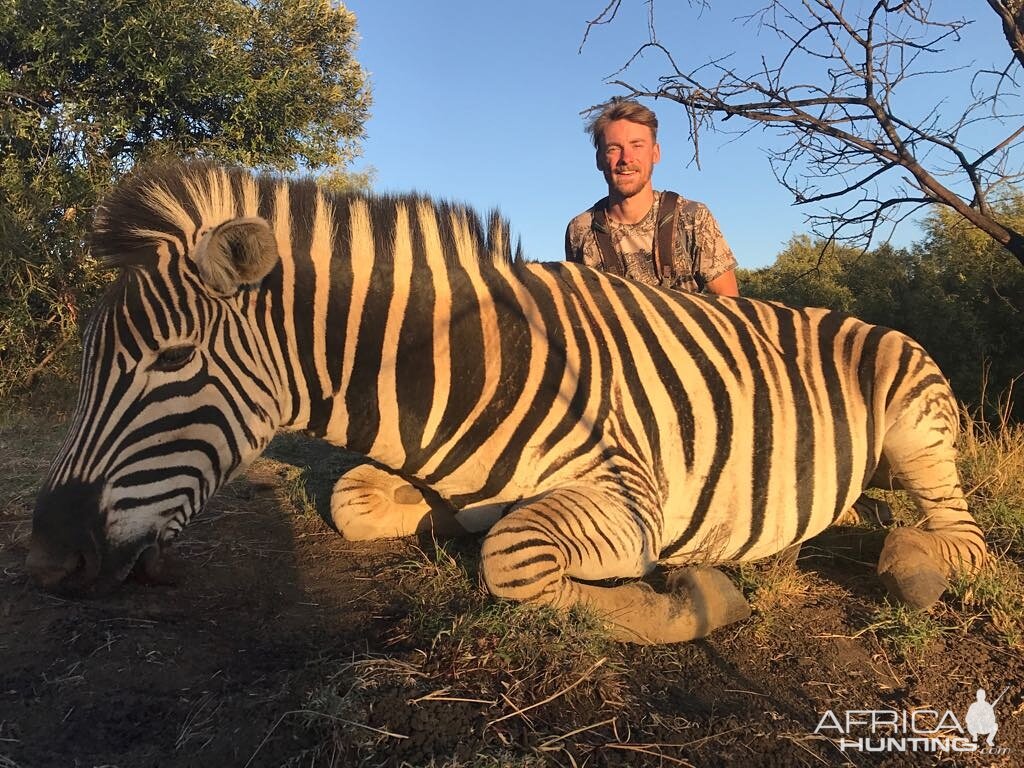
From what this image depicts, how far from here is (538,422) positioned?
2.52m

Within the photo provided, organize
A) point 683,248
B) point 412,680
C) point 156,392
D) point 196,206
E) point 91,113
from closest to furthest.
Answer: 1. point 412,680
2. point 156,392
3. point 196,206
4. point 683,248
5. point 91,113

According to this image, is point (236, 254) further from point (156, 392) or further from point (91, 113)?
point (91, 113)

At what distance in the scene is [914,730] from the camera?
1.83 m

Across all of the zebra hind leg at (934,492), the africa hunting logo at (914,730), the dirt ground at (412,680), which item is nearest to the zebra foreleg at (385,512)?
the dirt ground at (412,680)

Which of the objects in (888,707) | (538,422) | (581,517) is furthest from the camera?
(538,422)

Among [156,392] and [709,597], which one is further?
[709,597]

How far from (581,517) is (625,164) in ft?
11.4

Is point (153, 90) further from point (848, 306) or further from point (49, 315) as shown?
point (848, 306)

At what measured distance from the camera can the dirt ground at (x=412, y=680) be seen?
5.03ft

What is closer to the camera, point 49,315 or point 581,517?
point 581,517

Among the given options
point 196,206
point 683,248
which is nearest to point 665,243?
point 683,248

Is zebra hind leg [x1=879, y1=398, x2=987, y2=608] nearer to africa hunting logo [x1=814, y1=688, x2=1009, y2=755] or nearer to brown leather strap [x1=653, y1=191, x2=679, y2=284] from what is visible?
africa hunting logo [x1=814, y1=688, x2=1009, y2=755]

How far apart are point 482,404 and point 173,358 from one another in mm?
1169

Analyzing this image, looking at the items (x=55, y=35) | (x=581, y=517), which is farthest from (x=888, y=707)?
(x=55, y=35)
